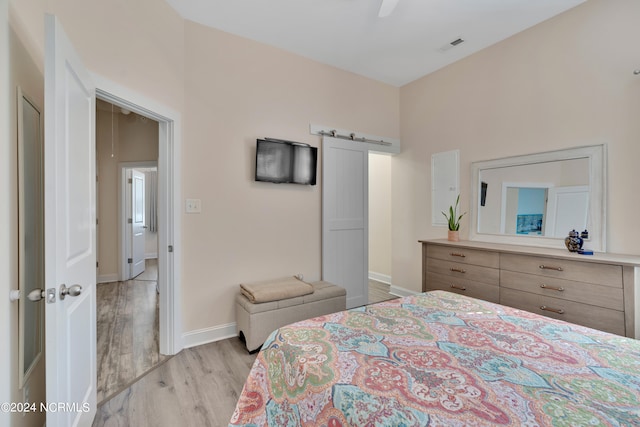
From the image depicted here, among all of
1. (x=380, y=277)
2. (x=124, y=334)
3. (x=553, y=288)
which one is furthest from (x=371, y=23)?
(x=124, y=334)

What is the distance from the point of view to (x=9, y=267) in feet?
3.67

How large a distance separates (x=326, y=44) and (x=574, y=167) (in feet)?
8.50

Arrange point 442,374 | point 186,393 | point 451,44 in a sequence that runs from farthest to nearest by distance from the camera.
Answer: point 451,44 → point 186,393 → point 442,374

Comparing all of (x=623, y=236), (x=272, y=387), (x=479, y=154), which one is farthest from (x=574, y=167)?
(x=272, y=387)

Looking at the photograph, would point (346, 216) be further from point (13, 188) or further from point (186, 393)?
point (13, 188)

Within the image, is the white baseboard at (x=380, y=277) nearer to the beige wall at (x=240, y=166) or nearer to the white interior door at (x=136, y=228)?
the beige wall at (x=240, y=166)

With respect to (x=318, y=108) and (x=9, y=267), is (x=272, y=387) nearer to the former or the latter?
(x=9, y=267)

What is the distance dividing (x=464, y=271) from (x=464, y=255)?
6.0 inches

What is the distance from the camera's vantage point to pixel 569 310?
6.80 feet

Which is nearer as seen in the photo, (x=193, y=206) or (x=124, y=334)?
(x=193, y=206)

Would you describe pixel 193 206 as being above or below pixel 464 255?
above

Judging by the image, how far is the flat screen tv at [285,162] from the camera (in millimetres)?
2902

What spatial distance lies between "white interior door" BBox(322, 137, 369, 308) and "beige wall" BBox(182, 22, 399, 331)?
0.14 meters

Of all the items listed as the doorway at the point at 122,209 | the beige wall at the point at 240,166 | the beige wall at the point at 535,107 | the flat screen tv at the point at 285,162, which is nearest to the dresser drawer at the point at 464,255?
the beige wall at the point at 535,107
